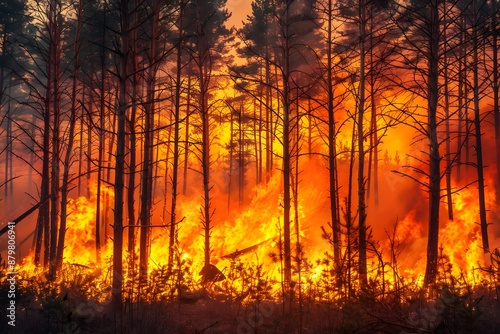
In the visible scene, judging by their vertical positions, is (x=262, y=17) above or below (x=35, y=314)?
above

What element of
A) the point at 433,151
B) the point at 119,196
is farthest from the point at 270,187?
the point at 119,196

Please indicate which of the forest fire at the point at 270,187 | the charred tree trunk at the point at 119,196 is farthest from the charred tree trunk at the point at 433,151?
the charred tree trunk at the point at 119,196

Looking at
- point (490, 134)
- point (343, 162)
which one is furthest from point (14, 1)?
point (490, 134)

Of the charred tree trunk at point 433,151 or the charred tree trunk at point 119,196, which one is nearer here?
the charred tree trunk at point 119,196

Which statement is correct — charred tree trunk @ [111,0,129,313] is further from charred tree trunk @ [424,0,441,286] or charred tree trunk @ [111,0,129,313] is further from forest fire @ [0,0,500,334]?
charred tree trunk @ [424,0,441,286]

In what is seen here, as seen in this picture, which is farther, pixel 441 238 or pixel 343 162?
pixel 343 162

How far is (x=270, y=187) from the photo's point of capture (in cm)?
2631

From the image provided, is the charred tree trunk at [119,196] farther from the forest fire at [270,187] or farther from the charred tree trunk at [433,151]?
the charred tree trunk at [433,151]

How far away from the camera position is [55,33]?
40.0ft

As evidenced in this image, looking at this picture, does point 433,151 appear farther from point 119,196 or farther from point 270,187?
point 270,187

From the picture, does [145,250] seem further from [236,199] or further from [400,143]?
[236,199]

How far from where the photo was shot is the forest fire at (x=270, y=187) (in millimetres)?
6410

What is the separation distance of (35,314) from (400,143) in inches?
1058

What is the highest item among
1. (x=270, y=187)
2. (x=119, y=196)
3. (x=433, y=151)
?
(x=270, y=187)
